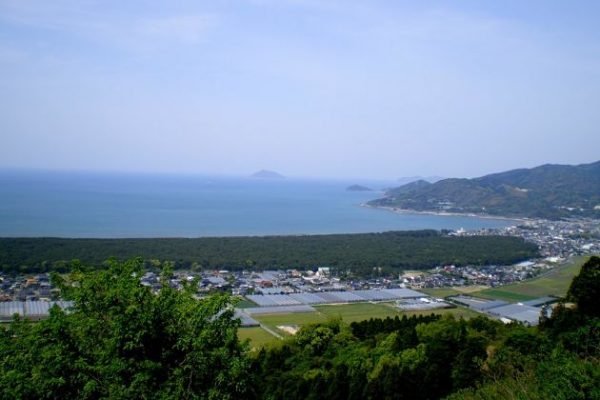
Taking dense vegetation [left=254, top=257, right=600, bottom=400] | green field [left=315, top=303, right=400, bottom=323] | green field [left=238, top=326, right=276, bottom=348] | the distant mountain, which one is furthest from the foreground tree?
the distant mountain

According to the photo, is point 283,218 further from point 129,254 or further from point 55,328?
point 55,328

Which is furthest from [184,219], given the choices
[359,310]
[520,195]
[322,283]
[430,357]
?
[520,195]

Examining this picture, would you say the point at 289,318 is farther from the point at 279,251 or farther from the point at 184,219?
the point at 184,219

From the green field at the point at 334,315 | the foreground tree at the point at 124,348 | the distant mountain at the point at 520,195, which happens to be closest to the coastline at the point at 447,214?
the distant mountain at the point at 520,195

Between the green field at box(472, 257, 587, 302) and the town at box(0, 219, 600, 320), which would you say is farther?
the green field at box(472, 257, 587, 302)

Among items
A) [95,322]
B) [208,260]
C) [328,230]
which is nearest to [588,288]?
[95,322]

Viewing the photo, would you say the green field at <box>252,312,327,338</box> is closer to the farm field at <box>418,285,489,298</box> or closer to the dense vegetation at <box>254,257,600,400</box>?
the dense vegetation at <box>254,257,600,400</box>
